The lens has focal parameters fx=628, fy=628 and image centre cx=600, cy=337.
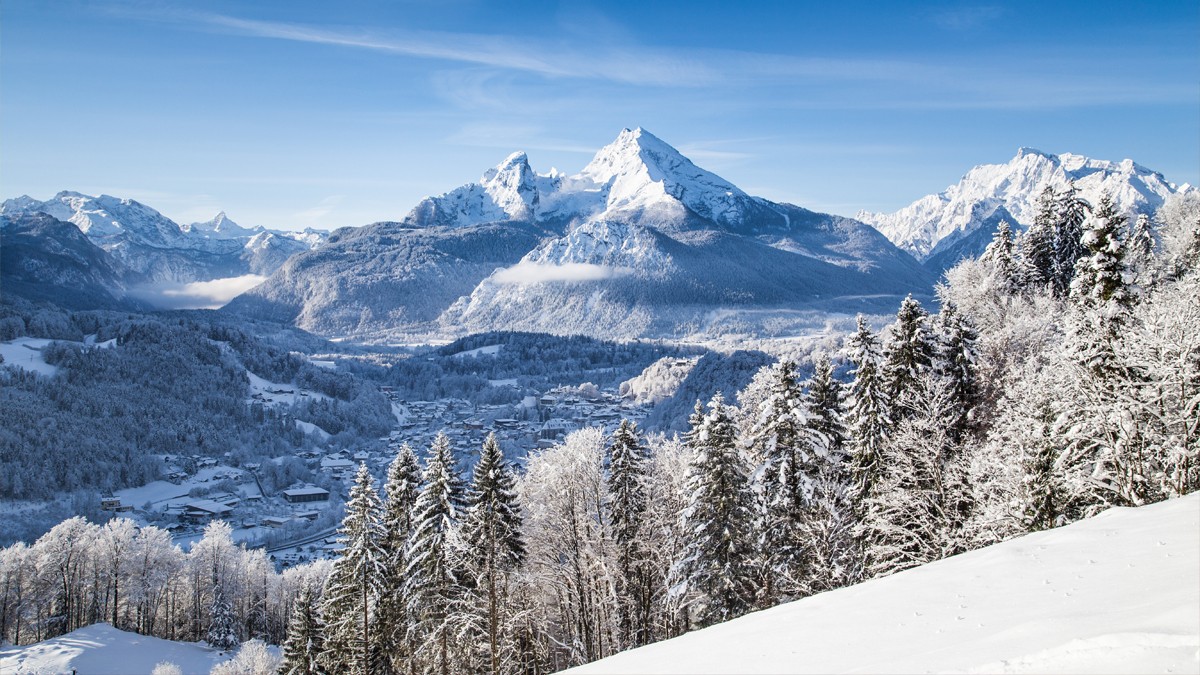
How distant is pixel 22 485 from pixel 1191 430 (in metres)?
125

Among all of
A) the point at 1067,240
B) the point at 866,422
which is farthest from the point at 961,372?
the point at 1067,240

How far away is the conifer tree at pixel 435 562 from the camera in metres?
23.9

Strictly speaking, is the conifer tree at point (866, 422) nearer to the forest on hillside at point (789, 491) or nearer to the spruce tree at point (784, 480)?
the forest on hillside at point (789, 491)

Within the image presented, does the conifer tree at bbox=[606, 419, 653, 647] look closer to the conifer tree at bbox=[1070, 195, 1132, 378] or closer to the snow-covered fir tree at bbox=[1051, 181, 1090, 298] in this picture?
the conifer tree at bbox=[1070, 195, 1132, 378]

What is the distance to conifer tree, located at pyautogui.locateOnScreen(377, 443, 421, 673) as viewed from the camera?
26438 mm

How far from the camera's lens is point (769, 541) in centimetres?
2342

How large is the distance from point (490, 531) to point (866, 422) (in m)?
14.6

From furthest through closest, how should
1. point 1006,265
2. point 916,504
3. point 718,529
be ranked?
1. point 1006,265
2. point 718,529
3. point 916,504

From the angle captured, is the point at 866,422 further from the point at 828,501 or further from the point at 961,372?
the point at 961,372

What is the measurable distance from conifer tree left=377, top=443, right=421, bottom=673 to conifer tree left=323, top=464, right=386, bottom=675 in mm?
296

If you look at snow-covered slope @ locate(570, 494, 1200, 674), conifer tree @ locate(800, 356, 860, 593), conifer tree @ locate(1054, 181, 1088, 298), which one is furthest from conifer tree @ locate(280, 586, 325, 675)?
conifer tree @ locate(1054, 181, 1088, 298)

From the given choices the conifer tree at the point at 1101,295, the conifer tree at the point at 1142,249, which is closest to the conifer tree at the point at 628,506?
the conifer tree at the point at 1101,295

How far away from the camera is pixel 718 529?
926 inches

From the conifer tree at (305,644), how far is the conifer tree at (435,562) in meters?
9.37
